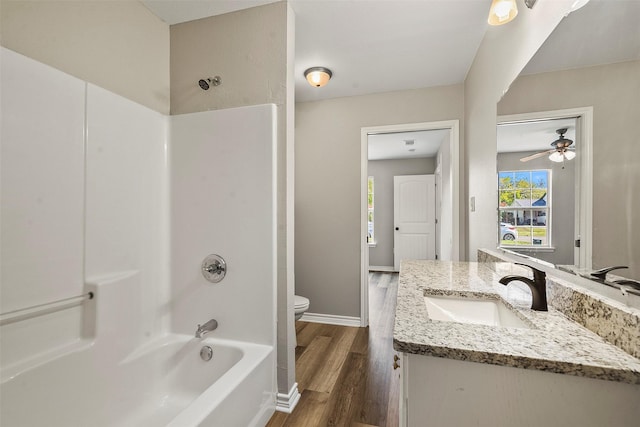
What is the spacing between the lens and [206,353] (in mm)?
1639

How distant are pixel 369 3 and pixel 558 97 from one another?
1.22 m

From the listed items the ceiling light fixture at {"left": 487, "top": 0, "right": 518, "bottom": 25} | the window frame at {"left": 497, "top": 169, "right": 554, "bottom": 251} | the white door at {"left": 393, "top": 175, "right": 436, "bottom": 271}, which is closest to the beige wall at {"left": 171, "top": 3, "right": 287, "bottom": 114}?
the ceiling light fixture at {"left": 487, "top": 0, "right": 518, "bottom": 25}

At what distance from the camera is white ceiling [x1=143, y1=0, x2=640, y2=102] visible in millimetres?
870

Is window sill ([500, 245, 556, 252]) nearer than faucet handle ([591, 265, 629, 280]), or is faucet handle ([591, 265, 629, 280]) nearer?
faucet handle ([591, 265, 629, 280])

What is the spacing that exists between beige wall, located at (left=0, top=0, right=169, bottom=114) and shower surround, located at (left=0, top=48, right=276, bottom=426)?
0.58ft

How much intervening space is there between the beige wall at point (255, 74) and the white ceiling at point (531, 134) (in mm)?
1207

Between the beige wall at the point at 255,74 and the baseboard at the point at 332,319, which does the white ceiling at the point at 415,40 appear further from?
the baseboard at the point at 332,319

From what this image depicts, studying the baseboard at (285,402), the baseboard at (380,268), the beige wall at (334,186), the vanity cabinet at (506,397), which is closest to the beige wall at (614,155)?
the vanity cabinet at (506,397)

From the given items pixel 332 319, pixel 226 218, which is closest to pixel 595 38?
pixel 226 218

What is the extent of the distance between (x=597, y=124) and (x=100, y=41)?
7.54 ft

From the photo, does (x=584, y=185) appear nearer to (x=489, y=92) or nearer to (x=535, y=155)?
(x=535, y=155)

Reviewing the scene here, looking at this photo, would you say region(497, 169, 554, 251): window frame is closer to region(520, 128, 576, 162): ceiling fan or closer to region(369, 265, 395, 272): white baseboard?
region(520, 128, 576, 162): ceiling fan

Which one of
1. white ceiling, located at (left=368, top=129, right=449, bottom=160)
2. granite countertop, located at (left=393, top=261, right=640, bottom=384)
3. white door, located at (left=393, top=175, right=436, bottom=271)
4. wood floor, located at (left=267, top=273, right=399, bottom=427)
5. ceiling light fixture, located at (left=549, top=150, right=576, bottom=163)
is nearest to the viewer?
granite countertop, located at (left=393, top=261, right=640, bottom=384)

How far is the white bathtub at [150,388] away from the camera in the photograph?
108 cm
